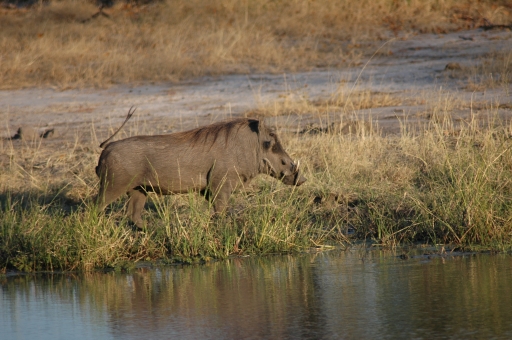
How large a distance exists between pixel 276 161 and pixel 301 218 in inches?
37.0

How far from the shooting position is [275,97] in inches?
527

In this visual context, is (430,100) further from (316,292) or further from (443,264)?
(316,292)

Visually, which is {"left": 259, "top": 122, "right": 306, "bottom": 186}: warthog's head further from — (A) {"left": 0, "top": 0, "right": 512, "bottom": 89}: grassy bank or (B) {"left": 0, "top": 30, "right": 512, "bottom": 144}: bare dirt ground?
(A) {"left": 0, "top": 0, "right": 512, "bottom": 89}: grassy bank

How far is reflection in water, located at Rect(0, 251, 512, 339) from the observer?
4469 millimetres

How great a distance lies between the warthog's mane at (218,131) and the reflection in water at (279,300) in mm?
1371

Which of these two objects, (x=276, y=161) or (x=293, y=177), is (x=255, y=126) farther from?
(x=293, y=177)

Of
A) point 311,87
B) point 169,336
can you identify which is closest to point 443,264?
point 169,336

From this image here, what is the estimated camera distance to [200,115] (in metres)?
12.5

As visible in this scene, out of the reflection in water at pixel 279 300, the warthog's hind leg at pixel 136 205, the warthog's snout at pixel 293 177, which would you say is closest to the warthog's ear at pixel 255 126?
the warthog's snout at pixel 293 177

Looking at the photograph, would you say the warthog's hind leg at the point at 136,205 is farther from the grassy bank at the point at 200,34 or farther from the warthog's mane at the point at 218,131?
the grassy bank at the point at 200,34

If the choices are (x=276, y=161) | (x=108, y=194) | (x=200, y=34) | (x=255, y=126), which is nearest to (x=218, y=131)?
(x=255, y=126)

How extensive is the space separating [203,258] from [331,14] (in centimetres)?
1332

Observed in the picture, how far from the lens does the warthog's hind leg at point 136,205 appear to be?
7348 mm

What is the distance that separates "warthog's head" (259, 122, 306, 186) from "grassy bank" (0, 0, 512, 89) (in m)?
7.89
